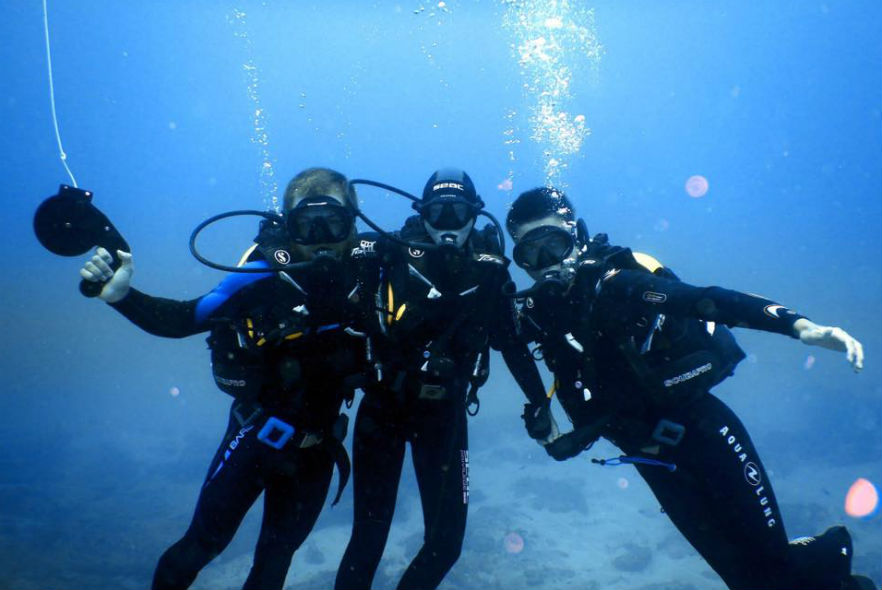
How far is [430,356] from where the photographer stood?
13.1 ft

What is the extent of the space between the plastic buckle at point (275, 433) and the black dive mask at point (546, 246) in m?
2.31

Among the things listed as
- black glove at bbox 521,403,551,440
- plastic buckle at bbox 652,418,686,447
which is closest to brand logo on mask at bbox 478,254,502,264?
black glove at bbox 521,403,551,440

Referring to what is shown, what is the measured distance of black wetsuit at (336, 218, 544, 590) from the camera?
3986 mm

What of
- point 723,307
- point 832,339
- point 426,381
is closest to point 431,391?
point 426,381

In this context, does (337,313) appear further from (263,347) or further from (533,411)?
(533,411)

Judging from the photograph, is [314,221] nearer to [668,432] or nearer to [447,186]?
[447,186]

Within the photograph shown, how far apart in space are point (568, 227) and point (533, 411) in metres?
1.74

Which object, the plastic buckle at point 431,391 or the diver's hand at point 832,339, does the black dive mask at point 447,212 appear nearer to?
the plastic buckle at point 431,391

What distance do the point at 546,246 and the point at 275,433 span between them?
269 cm

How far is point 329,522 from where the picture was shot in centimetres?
1510

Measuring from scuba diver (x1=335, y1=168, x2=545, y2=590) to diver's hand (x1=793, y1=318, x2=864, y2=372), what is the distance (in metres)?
2.12

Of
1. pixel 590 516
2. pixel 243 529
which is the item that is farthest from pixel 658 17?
pixel 243 529

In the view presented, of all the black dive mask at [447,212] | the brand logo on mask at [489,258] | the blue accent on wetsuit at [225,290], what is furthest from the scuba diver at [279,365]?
the brand logo on mask at [489,258]

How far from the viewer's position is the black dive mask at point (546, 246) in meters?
4.18
